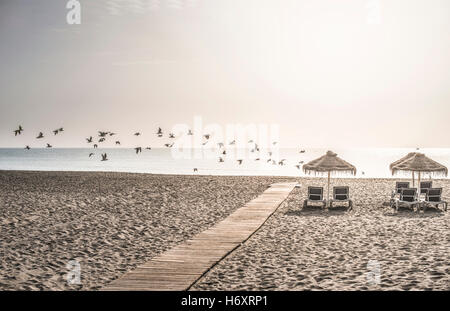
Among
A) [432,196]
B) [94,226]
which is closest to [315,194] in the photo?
[432,196]

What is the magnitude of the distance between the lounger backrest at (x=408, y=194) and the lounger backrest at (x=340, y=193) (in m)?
1.91

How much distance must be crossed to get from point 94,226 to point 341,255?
23.2ft

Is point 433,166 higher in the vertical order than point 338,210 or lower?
higher

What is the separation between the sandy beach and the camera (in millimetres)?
7656

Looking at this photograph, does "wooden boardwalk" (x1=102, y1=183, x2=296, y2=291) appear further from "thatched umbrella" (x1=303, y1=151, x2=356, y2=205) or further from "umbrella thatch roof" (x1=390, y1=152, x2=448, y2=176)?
"umbrella thatch roof" (x1=390, y1=152, x2=448, y2=176)

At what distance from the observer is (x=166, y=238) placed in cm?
1112

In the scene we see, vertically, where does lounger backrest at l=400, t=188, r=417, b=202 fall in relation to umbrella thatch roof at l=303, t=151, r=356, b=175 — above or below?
below

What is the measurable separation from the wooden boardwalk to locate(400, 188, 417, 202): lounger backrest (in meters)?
5.00

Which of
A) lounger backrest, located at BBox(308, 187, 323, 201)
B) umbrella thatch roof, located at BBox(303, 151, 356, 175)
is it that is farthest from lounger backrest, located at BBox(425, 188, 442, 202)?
lounger backrest, located at BBox(308, 187, 323, 201)

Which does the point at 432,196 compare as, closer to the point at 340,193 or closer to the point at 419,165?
the point at 419,165
